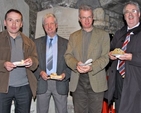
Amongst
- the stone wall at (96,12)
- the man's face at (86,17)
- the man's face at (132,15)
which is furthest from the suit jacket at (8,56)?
the stone wall at (96,12)

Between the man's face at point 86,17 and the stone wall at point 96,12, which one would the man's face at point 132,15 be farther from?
the stone wall at point 96,12

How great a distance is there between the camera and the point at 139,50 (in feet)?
6.40

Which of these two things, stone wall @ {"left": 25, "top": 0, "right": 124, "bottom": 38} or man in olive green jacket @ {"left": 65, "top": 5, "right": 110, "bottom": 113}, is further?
stone wall @ {"left": 25, "top": 0, "right": 124, "bottom": 38}

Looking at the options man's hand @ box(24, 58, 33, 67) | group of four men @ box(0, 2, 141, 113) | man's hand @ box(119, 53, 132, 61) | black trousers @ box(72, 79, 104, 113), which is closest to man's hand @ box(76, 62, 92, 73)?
Result: group of four men @ box(0, 2, 141, 113)

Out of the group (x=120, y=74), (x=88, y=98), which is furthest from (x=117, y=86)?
(x=88, y=98)

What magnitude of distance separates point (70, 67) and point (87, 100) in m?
0.34

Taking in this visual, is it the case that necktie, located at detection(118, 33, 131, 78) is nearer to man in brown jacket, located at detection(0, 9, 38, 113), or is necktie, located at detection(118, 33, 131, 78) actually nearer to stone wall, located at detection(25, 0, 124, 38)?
man in brown jacket, located at detection(0, 9, 38, 113)

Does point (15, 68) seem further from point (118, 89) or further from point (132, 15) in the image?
point (132, 15)

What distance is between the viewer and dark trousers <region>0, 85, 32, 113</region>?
78.8 inches

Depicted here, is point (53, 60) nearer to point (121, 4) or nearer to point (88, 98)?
point (88, 98)

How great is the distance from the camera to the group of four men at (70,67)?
1997mm

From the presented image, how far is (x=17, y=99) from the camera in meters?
2.05

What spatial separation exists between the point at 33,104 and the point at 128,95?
99 cm

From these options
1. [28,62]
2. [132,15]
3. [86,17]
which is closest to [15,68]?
[28,62]
